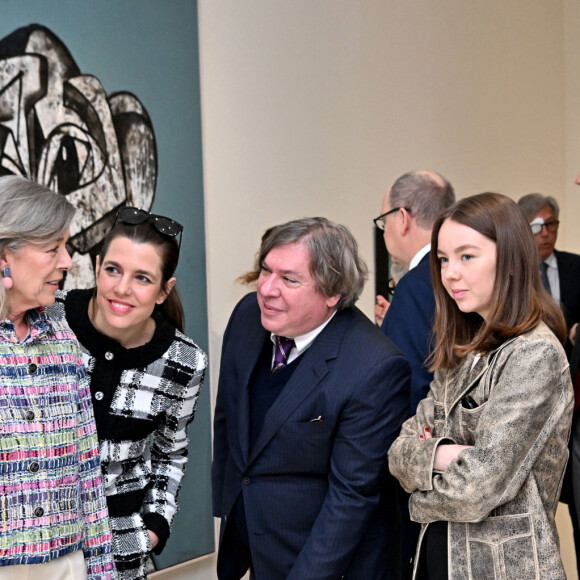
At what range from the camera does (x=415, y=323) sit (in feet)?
10.7

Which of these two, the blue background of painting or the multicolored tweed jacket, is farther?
the blue background of painting

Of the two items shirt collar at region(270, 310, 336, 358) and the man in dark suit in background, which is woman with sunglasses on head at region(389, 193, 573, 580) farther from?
the man in dark suit in background

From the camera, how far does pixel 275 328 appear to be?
2.60m

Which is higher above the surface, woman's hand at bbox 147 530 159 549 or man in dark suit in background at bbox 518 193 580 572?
man in dark suit in background at bbox 518 193 580 572

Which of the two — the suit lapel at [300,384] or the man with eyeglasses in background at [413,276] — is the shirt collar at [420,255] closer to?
the man with eyeglasses in background at [413,276]

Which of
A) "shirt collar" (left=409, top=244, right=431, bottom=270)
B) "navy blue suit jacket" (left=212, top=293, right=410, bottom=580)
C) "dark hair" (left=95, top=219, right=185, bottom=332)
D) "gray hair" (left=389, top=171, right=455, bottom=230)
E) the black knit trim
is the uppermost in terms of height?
"gray hair" (left=389, top=171, right=455, bottom=230)

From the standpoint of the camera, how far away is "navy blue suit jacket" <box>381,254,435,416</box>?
3191mm

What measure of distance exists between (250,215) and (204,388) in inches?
35.2

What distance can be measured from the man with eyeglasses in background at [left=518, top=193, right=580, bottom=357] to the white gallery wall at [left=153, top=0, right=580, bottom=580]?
0.46 m

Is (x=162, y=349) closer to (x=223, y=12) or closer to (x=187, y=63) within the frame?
(x=187, y=63)

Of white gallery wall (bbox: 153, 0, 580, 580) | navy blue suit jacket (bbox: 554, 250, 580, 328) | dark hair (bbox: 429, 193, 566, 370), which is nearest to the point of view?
dark hair (bbox: 429, 193, 566, 370)

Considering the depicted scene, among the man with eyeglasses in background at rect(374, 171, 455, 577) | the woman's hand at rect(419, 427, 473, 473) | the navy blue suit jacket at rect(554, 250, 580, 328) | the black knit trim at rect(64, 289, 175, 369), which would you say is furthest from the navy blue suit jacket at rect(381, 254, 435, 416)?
the navy blue suit jacket at rect(554, 250, 580, 328)

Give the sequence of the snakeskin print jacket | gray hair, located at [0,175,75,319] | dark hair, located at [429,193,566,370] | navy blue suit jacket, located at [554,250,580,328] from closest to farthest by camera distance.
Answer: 1. gray hair, located at [0,175,75,319]
2. the snakeskin print jacket
3. dark hair, located at [429,193,566,370]
4. navy blue suit jacket, located at [554,250,580,328]

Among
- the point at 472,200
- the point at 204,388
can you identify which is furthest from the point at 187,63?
the point at 472,200
